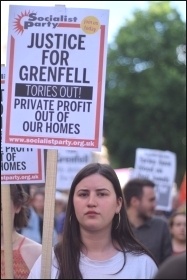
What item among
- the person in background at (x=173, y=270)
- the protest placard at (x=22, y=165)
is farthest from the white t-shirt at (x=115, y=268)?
the person in background at (x=173, y=270)

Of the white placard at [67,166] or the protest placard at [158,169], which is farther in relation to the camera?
the white placard at [67,166]

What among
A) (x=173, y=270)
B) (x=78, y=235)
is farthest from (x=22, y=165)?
(x=173, y=270)

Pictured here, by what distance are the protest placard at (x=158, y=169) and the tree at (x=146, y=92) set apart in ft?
82.5

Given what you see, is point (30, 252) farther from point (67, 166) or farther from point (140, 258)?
point (67, 166)

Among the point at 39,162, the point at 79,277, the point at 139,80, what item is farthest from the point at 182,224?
the point at 139,80

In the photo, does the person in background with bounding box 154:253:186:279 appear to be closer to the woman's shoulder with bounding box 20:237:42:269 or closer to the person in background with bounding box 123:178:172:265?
the woman's shoulder with bounding box 20:237:42:269

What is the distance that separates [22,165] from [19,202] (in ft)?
0.73

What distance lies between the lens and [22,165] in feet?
16.8

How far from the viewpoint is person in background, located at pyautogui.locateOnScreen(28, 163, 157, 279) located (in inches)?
158

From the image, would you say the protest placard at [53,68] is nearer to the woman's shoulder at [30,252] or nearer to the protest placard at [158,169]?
the woman's shoulder at [30,252]

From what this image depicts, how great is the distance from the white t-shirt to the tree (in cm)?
3492

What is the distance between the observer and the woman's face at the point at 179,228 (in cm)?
793

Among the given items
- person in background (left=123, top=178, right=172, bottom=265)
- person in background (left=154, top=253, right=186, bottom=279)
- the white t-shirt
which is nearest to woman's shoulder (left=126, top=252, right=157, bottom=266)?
the white t-shirt

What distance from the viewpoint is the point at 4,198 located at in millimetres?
4691
